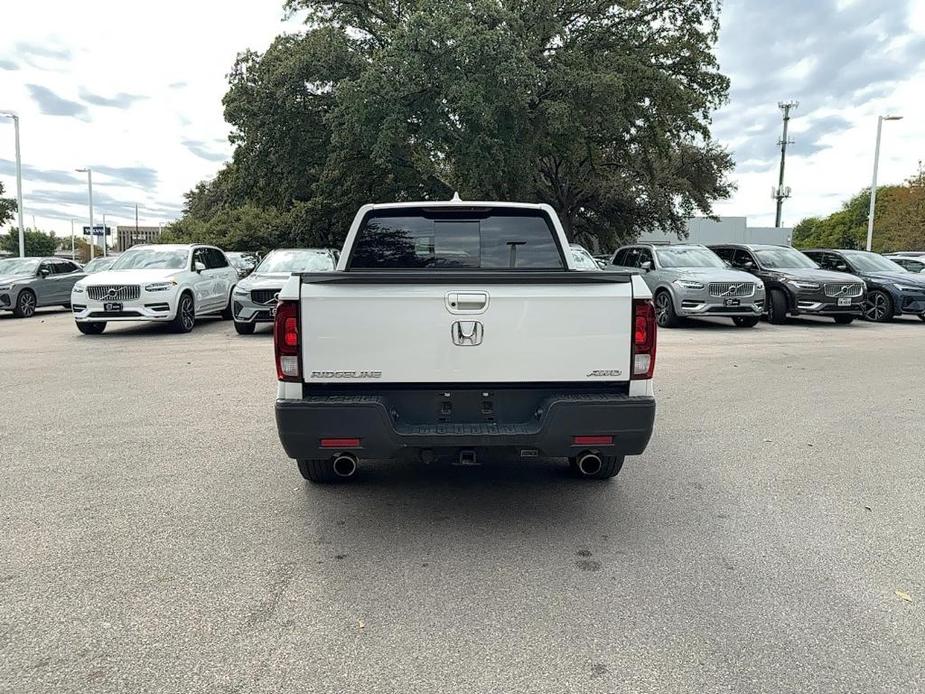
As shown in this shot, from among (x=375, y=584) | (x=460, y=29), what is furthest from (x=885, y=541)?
(x=460, y=29)

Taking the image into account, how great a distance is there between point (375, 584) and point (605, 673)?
3.95 feet

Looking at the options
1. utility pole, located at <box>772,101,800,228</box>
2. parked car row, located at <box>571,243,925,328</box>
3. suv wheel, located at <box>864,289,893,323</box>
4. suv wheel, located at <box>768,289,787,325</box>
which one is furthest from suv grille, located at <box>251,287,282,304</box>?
utility pole, located at <box>772,101,800,228</box>

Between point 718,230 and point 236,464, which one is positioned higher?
point 718,230

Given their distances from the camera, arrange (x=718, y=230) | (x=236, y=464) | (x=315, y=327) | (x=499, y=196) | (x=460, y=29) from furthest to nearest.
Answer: (x=718, y=230), (x=499, y=196), (x=460, y=29), (x=236, y=464), (x=315, y=327)

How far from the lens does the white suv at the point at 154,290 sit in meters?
12.9

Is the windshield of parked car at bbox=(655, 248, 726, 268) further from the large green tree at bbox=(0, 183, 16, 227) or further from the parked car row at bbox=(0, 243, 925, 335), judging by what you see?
the large green tree at bbox=(0, 183, 16, 227)

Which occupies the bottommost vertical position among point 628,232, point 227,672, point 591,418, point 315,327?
point 227,672

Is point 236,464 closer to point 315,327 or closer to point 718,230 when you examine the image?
point 315,327

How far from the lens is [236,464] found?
5281 millimetres

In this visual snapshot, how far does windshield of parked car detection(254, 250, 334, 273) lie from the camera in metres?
14.1

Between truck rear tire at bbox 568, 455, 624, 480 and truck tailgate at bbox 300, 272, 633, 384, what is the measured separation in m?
1.08

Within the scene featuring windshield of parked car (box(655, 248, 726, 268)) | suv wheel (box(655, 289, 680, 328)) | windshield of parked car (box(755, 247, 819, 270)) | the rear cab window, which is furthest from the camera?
windshield of parked car (box(755, 247, 819, 270))

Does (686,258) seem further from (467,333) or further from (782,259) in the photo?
(467,333)

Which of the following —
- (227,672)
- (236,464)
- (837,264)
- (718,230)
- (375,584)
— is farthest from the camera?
(718,230)
